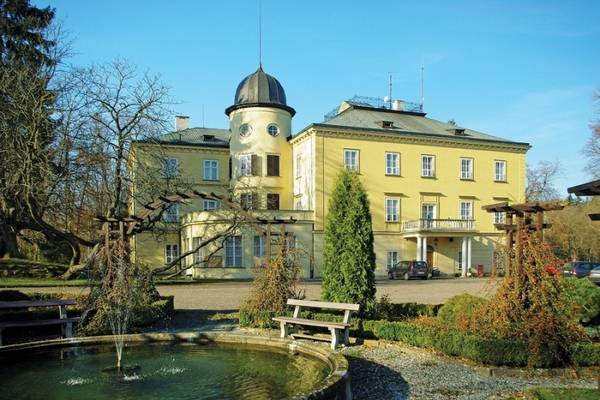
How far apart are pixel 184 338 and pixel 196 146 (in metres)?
32.2

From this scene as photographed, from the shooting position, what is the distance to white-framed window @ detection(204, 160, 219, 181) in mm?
41531

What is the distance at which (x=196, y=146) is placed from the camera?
135 ft

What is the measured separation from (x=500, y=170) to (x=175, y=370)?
38.8 metres

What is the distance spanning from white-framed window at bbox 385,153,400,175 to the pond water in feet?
97.6

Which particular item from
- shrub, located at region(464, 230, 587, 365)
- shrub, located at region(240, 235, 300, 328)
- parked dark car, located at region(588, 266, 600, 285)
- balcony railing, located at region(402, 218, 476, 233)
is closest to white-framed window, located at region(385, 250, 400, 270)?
balcony railing, located at region(402, 218, 476, 233)

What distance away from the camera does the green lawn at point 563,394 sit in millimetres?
6669

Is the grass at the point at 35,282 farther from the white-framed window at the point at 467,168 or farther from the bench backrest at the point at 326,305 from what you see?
the white-framed window at the point at 467,168

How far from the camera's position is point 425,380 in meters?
7.88

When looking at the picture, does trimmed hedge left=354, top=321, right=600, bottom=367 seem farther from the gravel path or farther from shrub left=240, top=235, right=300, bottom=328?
shrub left=240, top=235, right=300, bottom=328

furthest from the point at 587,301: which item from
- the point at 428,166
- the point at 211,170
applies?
the point at 211,170

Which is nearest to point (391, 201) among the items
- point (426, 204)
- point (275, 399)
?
point (426, 204)

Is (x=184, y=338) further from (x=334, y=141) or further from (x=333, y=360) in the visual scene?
(x=334, y=141)

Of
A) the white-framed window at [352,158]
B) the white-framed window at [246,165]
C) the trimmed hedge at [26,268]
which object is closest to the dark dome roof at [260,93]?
the white-framed window at [246,165]

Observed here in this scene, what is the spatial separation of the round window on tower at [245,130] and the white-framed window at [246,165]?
1.60 m
